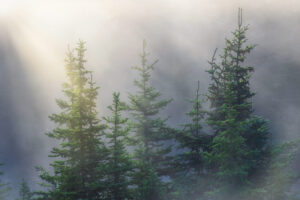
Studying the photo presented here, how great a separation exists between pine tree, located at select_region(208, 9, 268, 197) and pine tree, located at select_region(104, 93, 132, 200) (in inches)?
150

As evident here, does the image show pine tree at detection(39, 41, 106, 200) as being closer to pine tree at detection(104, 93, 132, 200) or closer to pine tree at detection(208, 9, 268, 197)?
pine tree at detection(104, 93, 132, 200)

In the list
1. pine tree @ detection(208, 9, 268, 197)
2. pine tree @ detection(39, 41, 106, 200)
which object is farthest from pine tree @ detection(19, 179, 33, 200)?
pine tree @ detection(208, 9, 268, 197)

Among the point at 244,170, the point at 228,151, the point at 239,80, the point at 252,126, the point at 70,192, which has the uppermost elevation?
the point at 239,80

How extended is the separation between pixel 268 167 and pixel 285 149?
1128 millimetres

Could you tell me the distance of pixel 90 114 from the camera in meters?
11.8

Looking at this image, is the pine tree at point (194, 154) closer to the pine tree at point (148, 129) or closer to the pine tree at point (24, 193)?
the pine tree at point (148, 129)

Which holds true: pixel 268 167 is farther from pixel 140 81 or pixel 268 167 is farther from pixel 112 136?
pixel 140 81

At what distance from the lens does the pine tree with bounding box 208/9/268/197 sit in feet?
37.7

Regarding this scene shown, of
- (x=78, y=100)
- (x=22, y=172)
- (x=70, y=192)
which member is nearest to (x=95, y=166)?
(x=70, y=192)

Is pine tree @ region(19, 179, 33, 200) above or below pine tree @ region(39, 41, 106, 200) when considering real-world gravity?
below

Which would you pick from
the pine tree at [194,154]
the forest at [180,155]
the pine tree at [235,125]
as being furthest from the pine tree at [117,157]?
the pine tree at [235,125]

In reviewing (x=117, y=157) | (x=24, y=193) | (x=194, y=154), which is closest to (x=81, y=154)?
(x=117, y=157)

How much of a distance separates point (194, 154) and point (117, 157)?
480cm

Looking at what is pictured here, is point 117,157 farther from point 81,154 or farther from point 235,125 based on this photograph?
point 235,125
